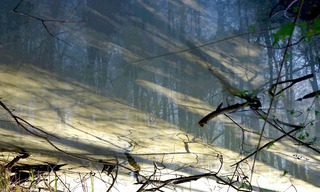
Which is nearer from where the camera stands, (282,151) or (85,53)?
(85,53)

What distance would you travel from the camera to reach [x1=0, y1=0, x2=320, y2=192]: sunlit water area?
124cm

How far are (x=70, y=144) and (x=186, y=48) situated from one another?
3.31ft

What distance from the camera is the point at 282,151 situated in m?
1.82

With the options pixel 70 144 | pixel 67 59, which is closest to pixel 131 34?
pixel 67 59

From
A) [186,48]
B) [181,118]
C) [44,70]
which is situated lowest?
[181,118]

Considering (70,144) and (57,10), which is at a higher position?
(57,10)

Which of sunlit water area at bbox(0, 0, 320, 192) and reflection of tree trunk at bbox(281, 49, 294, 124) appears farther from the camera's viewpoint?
reflection of tree trunk at bbox(281, 49, 294, 124)

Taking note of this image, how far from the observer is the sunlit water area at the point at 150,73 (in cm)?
124

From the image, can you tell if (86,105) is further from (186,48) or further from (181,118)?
(186,48)

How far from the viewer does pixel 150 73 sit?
4.50 ft

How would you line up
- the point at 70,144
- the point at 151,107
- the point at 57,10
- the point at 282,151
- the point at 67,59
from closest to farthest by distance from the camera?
1. the point at 57,10
2. the point at 67,59
3. the point at 151,107
4. the point at 282,151
5. the point at 70,144

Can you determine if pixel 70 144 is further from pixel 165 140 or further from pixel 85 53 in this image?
pixel 85 53

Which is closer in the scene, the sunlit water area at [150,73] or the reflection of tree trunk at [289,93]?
the sunlit water area at [150,73]

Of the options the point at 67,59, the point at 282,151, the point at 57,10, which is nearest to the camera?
the point at 57,10
